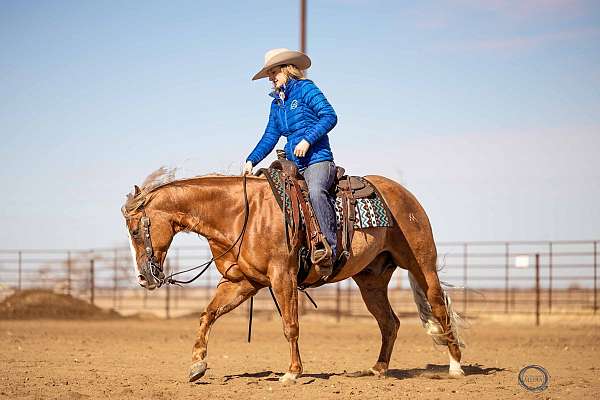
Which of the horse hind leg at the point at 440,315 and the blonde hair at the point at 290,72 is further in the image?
the horse hind leg at the point at 440,315

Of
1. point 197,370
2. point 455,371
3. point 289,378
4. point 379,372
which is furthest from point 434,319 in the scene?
point 197,370

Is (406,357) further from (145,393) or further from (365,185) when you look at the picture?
(145,393)

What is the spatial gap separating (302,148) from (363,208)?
89 cm

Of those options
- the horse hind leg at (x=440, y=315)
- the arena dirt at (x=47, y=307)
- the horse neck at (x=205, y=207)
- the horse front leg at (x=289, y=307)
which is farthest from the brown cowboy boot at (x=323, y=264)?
the arena dirt at (x=47, y=307)

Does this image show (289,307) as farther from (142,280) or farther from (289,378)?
(142,280)

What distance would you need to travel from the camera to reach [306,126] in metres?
6.76

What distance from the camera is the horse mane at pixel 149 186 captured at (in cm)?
640

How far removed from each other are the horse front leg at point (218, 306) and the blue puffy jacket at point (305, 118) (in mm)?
1218

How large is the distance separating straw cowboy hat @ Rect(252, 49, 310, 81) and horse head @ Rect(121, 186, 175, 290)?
1.65 metres

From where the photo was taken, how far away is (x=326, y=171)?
6.72m

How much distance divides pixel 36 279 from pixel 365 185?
1524cm

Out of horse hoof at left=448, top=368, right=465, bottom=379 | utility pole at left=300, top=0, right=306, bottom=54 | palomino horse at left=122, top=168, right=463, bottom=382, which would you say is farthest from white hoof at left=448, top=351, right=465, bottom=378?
utility pole at left=300, top=0, right=306, bottom=54

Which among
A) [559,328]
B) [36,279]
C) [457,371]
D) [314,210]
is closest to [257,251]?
[314,210]

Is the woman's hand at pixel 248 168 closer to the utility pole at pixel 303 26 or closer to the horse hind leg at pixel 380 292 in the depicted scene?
the horse hind leg at pixel 380 292
